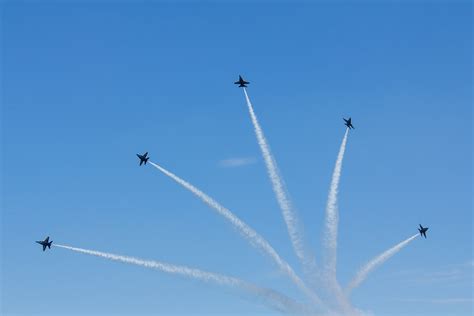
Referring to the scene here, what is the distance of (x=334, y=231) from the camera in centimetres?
18062

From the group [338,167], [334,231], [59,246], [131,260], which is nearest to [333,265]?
[334,231]

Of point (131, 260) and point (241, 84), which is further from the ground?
point (241, 84)

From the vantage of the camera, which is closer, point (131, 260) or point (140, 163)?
point (131, 260)

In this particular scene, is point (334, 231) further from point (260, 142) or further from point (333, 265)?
point (260, 142)

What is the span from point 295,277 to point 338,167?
95.9 feet

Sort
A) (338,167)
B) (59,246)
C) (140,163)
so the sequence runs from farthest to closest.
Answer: (140,163)
(338,167)
(59,246)

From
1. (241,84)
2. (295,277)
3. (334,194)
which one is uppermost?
(241,84)

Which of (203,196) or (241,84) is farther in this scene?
(241,84)

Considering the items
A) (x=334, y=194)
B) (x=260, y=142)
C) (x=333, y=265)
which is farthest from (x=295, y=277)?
(x=260, y=142)

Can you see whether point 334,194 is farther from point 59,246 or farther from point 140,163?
point 59,246

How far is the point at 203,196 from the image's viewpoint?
18250cm

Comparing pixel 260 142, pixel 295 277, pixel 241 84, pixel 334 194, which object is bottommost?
pixel 295 277

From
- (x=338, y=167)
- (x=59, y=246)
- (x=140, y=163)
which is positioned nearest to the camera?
(x=59, y=246)

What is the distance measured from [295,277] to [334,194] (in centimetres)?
2242
